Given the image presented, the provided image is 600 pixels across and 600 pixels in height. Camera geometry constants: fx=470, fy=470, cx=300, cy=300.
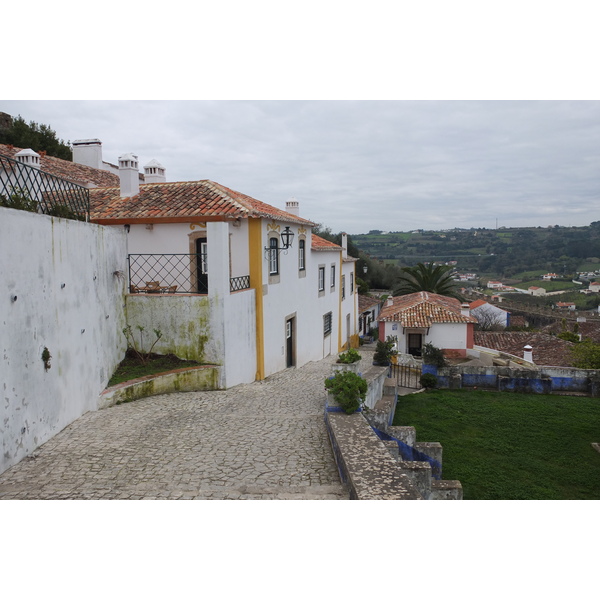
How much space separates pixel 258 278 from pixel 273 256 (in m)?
1.63

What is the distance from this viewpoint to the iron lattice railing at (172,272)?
12.4 metres

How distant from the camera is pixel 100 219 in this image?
12281 mm

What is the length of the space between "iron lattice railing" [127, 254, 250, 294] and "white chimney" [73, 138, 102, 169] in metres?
12.4

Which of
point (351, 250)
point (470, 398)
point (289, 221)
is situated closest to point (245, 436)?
point (289, 221)

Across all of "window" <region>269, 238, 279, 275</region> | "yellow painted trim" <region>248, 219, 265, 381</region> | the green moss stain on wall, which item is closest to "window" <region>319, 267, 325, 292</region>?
"window" <region>269, 238, 279, 275</region>

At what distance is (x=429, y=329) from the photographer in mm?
22062

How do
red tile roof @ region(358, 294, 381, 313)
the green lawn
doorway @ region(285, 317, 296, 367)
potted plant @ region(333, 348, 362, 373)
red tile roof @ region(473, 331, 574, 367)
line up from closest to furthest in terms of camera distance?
the green lawn < potted plant @ region(333, 348, 362, 373) < doorway @ region(285, 317, 296, 367) < red tile roof @ region(473, 331, 574, 367) < red tile roof @ region(358, 294, 381, 313)

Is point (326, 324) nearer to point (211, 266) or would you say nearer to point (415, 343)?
point (415, 343)

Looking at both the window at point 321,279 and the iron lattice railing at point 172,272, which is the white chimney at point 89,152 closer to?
the window at point 321,279

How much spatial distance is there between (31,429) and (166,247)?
6645 mm

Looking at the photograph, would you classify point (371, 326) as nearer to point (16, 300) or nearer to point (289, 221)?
point (289, 221)

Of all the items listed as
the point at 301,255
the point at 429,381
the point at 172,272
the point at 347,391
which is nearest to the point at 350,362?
the point at 347,391

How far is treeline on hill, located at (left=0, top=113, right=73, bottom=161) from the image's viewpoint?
23297mm

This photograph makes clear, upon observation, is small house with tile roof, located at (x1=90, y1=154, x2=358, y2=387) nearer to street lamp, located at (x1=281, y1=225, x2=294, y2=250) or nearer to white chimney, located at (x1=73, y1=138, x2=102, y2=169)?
street lamp, located at (x1=281, y1=225, x2=294, y2=250)
